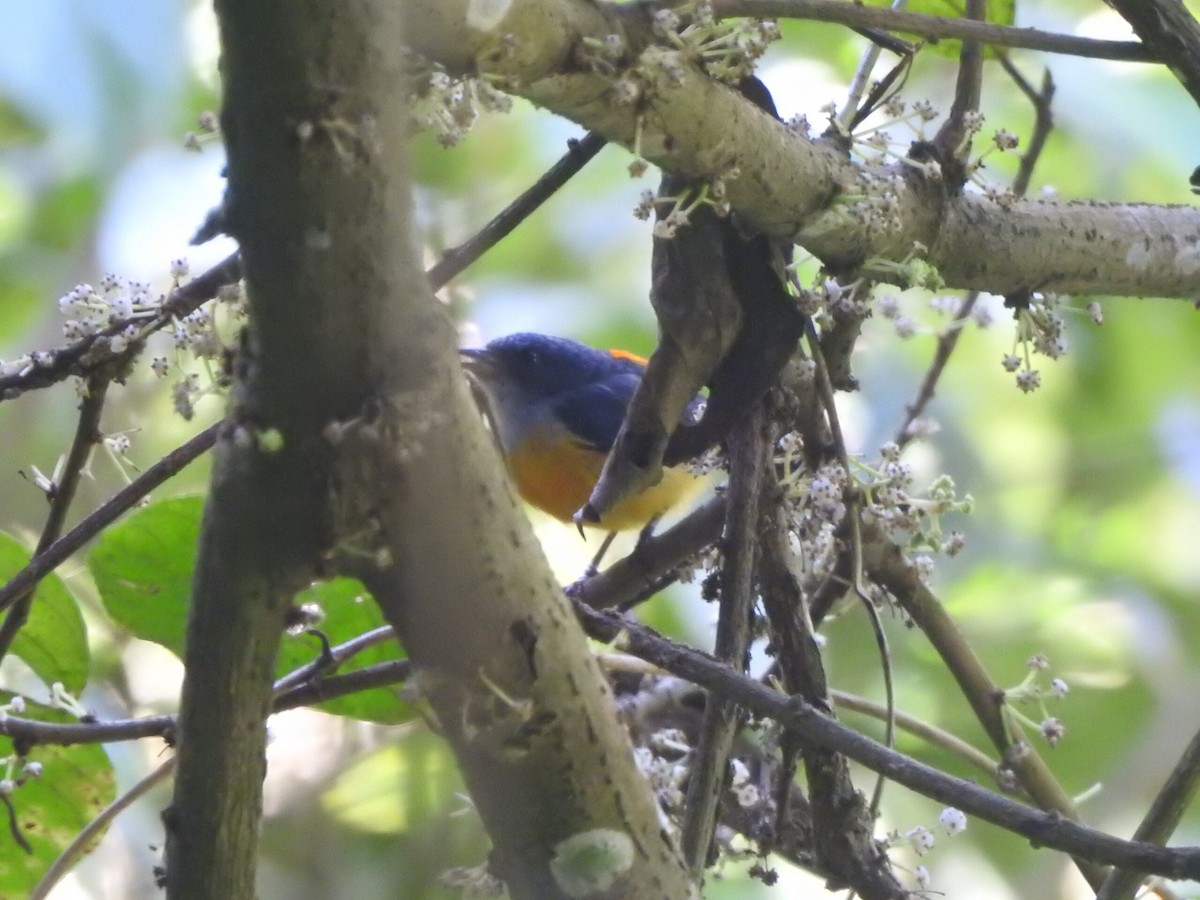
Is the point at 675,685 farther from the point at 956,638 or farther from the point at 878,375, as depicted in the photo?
the point at 878,375

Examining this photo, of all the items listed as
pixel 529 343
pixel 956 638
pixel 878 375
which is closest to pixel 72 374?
pixel 956 638

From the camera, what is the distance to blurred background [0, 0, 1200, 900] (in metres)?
1.85

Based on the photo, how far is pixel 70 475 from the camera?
885mm

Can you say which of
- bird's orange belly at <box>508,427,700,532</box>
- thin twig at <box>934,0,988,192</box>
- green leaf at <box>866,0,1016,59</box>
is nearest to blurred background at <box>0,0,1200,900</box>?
bird's orange belly at <box>508,427,700,532</box>

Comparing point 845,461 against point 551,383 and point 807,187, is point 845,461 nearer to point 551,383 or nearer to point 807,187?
point 807,187

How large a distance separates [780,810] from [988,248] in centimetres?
45

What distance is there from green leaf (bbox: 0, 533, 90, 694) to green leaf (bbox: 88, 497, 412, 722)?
51 millimetres

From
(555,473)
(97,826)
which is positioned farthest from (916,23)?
(555,473)

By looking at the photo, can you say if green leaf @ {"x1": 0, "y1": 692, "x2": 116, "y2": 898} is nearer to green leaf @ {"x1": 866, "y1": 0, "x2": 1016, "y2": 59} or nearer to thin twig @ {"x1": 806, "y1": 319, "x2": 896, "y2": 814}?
thin twig @ {"x1": 806, "y1": 319, "x2": 896, "y2": 814}

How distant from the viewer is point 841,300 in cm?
86

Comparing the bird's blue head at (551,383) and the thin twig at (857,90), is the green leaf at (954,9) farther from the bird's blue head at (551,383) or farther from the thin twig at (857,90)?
the bird's blue head at (551,383)

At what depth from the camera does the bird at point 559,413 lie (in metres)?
1.94

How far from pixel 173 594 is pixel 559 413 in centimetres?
101

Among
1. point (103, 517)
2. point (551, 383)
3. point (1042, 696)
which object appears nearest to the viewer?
point (103, 517)
